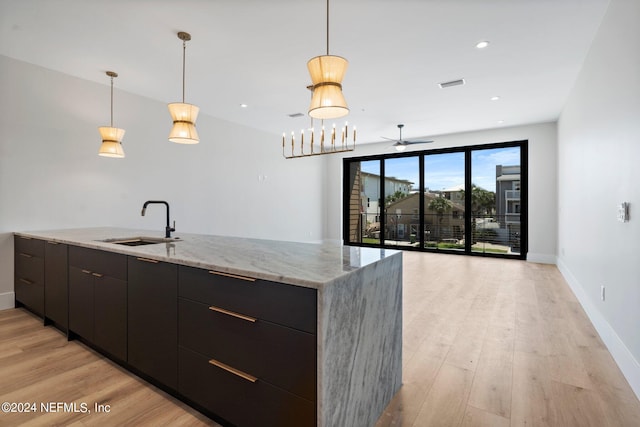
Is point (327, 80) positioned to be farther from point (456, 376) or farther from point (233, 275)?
point (456, 376)

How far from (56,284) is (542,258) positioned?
24.9ft

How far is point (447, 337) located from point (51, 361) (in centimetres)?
311

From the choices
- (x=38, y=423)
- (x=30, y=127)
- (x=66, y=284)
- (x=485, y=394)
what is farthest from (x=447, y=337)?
(x=30, y=127)

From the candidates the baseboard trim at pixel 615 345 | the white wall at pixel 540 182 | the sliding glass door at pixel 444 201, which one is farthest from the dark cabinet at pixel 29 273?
the white wall at pixel 540 182

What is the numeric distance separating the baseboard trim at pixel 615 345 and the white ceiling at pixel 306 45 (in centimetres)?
262

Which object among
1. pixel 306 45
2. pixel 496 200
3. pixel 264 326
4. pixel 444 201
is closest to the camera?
pixel 264 326

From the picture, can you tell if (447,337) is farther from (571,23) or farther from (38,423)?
(571,23)

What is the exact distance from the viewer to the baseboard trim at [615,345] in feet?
6.40

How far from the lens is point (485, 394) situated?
1.92 metres

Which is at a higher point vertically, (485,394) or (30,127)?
(30,127)

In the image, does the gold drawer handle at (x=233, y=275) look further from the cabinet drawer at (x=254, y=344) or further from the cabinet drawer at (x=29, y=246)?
the cabinet drawer at (x=29, y=246)

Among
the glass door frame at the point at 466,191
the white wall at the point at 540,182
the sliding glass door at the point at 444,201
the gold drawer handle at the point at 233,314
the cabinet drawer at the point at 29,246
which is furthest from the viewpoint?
the sliding glass door at the point at 444,201

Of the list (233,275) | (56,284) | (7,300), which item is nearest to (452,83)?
(233,275)

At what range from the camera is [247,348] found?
1.44 meters
